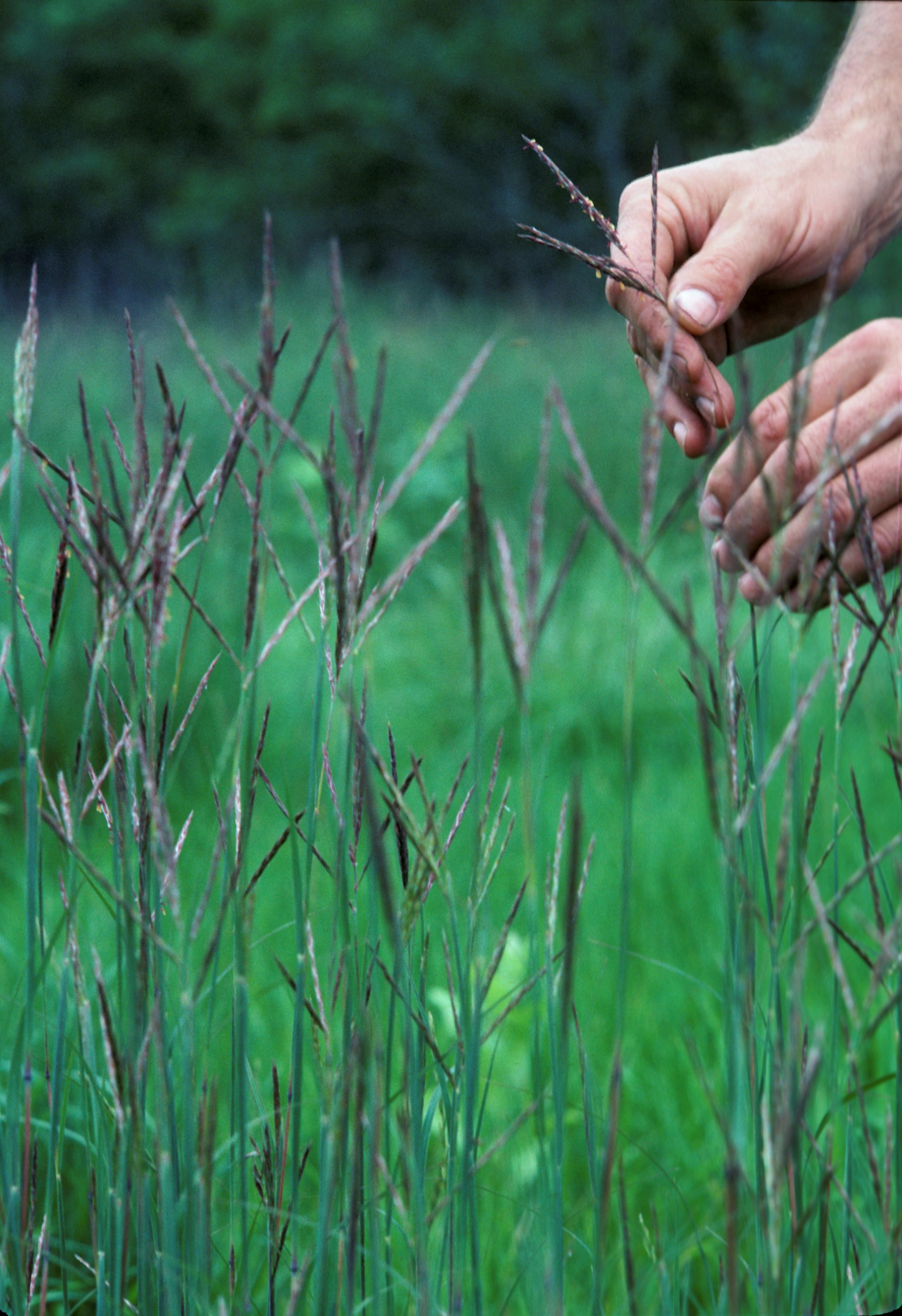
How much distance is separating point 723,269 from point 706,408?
224 millimetres

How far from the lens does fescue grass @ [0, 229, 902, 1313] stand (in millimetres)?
575

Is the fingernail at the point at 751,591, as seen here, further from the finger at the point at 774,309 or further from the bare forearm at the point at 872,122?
the bare forearm at the point at 872,122

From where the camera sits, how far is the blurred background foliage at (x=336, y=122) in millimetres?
17047

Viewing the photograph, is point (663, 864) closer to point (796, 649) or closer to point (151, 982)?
point (151, 982)

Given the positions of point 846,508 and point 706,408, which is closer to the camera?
point 706,408

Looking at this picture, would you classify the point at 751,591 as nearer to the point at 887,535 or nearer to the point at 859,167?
the point at 887,535

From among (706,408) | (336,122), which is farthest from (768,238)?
(336,122)

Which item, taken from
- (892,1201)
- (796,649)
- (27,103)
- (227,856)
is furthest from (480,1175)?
(27,103)

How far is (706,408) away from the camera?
3.19 ft

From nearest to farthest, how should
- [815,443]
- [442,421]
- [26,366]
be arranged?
[442,421] < [26,366] < [815,443]

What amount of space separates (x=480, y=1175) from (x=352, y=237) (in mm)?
19333

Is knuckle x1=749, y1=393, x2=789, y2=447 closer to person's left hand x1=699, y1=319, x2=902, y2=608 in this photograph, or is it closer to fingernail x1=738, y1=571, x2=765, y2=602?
person's left hand x1=699, y1=319, x2=902, y2=608

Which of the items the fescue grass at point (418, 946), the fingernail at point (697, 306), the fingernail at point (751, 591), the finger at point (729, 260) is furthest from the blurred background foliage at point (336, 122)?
the fingernail at point (751, 591)

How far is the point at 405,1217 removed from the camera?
1.74 feet
